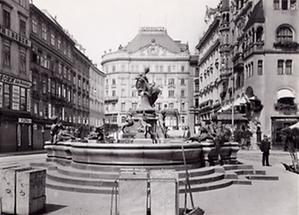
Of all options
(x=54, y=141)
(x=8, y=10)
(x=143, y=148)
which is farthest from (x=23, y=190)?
(x=8, y=10)

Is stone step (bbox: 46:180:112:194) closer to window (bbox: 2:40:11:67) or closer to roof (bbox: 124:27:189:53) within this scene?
window (bbox: 2:40:11:67)

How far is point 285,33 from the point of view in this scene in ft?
129

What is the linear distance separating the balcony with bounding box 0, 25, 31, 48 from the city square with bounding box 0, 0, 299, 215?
113mm

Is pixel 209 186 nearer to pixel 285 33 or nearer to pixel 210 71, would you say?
pixel 285 33

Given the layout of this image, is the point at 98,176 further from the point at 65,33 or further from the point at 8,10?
the point at 65,33

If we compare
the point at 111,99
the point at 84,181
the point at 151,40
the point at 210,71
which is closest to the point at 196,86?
the point at 151,40

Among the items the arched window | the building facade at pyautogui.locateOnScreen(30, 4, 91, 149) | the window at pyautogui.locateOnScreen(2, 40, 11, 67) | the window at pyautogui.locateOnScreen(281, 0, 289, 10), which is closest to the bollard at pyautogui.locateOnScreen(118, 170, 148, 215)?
the window at pyautogui.locateOnScreen(2, 40, 11, 67)

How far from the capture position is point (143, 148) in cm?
1288

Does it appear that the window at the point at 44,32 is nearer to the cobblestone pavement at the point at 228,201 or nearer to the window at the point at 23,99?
the window at the point at 23,99

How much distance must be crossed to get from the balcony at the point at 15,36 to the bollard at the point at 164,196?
1249 inches

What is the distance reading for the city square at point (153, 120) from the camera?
9.36 meters

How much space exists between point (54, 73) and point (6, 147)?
54.1 feet

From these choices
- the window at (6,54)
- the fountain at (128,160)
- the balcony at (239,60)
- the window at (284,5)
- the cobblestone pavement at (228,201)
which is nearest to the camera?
the cobblestone pavement at (228,201)

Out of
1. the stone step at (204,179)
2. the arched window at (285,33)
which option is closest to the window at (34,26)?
the arched window at (285,33)
